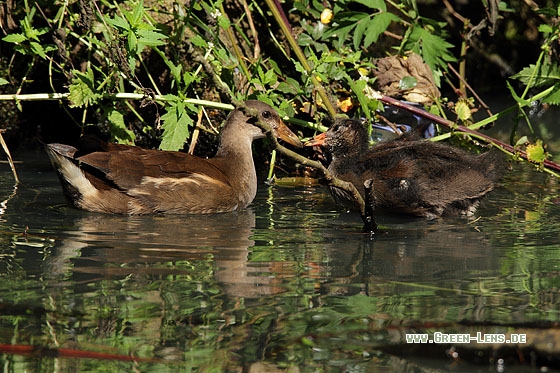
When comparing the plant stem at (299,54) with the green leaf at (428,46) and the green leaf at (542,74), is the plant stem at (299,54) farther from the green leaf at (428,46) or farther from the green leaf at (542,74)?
the green leaf at (542,74)

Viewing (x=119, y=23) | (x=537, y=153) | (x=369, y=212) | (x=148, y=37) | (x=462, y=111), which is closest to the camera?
(x=369, y=212)

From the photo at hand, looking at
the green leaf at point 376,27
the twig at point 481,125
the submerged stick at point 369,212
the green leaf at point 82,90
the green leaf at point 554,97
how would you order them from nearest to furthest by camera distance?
1. the submerged stick at point 369,212
2. the green leaf at point 82,90
3. the twig at point 481,125
4. the green leaf at point 554,97
5. the green leaf at point 376,27

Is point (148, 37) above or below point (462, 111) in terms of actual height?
above

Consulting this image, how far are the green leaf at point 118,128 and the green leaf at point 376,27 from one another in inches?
82.0

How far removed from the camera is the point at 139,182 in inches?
266

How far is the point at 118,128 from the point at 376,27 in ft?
7.49

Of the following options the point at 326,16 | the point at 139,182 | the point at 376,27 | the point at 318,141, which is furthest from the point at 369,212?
the point at 326,16

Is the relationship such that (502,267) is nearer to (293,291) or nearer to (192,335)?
(293,291)

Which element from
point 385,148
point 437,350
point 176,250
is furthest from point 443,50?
point 437,350

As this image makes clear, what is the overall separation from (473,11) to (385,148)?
525cm

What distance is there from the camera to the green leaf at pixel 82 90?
279 inches

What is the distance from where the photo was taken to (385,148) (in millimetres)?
7113

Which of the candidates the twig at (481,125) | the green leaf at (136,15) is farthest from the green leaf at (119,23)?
the twig at (481,125)

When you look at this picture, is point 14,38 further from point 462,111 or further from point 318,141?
point 462,111
